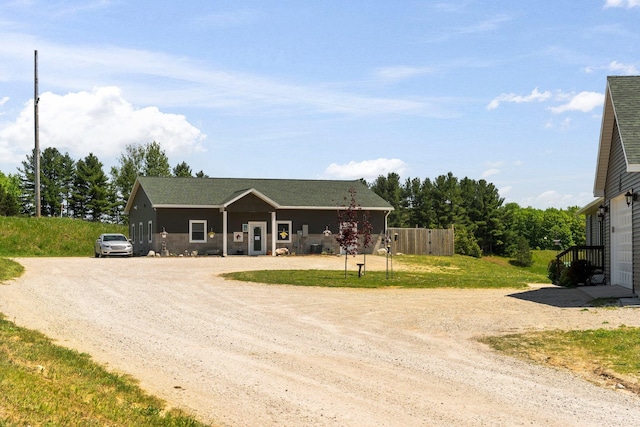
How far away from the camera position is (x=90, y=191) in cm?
8631

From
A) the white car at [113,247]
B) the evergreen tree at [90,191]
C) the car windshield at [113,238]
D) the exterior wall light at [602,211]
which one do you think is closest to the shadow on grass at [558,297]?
the exterior wall light at [602,211]

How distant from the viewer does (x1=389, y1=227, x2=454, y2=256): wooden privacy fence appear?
49.4m

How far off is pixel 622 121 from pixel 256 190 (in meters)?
28.1

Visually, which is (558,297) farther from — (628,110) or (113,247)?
(113,247)

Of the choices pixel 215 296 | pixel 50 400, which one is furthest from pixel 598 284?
pixel 50 400

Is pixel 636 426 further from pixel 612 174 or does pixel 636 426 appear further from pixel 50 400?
pixel 612 174

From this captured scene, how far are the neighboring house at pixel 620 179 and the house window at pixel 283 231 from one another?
77.2ft

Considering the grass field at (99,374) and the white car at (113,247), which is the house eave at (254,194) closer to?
the white car at (113,247)

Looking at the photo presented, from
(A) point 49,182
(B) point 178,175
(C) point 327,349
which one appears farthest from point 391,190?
(C) point 327,349

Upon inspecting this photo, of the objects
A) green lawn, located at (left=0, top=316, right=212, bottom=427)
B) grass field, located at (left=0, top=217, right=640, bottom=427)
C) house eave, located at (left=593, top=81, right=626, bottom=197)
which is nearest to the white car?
house eave, located at (left=593, top=81, right=626, bottom=197)

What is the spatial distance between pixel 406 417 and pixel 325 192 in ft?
135

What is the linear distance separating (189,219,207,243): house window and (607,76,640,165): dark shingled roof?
91.9 feet

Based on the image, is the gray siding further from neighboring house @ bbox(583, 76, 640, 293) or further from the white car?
neighboring house @ bbox(583, 76, 640, 293)

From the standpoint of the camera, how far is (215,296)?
2056cm
